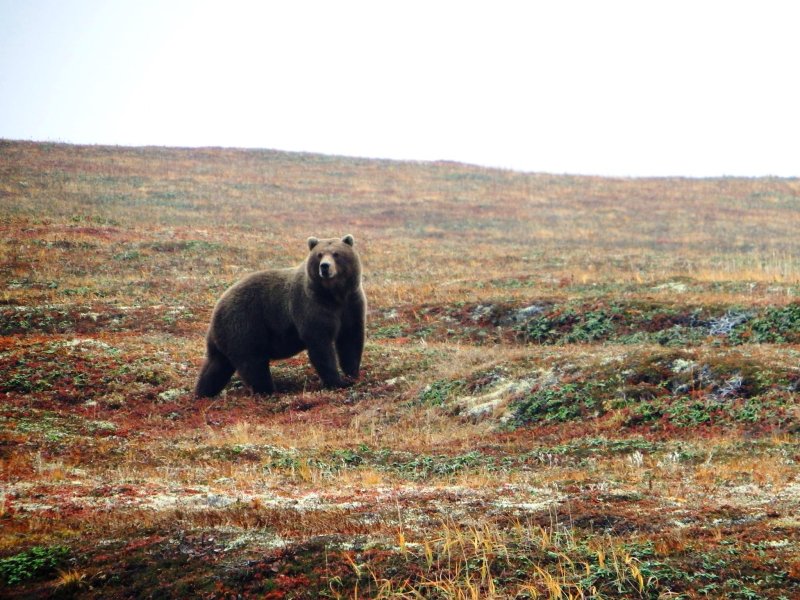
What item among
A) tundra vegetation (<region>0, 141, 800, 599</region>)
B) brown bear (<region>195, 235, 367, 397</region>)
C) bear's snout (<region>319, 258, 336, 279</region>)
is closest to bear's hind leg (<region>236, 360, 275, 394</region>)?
brown bear (<region>195, 235, 367, 397</region>)

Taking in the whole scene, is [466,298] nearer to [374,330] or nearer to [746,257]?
[374,330]

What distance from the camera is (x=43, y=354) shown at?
744 inches

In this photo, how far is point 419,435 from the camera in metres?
14.4

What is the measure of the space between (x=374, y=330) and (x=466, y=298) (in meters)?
3.03

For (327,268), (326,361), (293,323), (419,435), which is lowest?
(419,435)

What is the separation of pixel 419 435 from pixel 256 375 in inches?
188

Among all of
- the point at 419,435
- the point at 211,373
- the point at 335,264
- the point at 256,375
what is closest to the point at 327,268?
the point at 335,264

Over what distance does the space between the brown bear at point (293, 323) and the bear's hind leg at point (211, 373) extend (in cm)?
2

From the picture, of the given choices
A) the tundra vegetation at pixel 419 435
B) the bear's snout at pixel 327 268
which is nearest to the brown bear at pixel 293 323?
the bear's snout at pixel 327 268

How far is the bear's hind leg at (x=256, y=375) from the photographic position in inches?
705

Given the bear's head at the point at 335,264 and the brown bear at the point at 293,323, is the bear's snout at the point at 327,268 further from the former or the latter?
the brown bear at the point at 293,323

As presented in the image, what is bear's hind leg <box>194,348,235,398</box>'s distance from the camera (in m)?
18.1

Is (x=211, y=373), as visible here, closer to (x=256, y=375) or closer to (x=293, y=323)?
(x=256, y=375)

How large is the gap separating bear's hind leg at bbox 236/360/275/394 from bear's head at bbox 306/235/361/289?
2084mm
